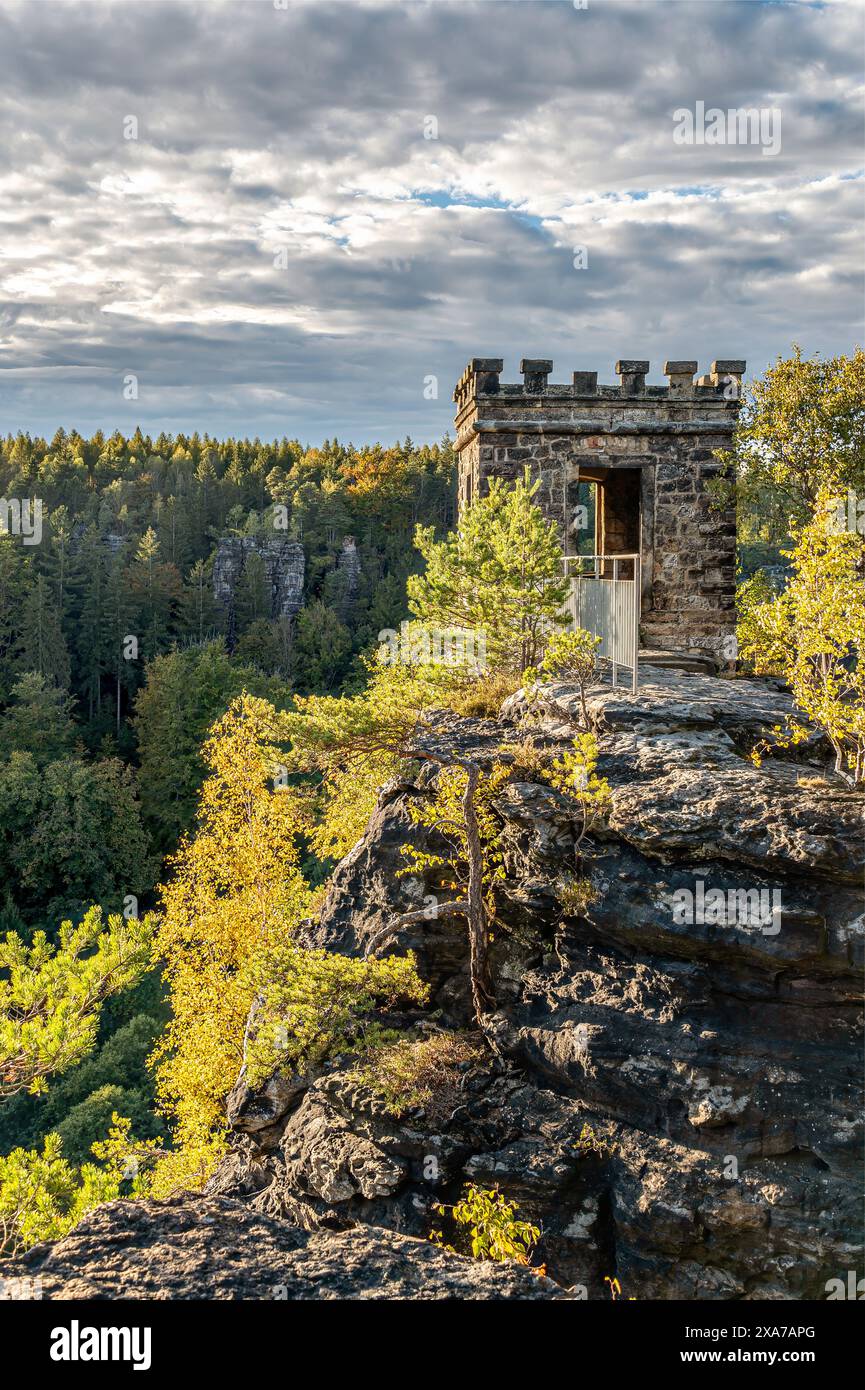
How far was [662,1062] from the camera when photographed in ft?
36.3

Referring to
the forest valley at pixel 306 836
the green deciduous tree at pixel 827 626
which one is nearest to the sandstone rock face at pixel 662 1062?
the forest valley at pixel 306 836

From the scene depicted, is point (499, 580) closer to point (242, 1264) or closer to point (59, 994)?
point (59, 994)

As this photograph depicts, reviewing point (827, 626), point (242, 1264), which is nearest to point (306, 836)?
point (827, 626)

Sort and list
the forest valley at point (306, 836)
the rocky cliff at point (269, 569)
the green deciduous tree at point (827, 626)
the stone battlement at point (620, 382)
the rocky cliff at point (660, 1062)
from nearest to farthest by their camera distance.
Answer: the rocky cliff at point (660, 1062)
the forest valley at point (306, 836)
the green deciduous tree at point (827, 626)
the stone battlement at point (620, 382)
the rocky cliff at point (269, 569)

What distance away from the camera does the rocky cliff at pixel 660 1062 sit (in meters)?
10.5

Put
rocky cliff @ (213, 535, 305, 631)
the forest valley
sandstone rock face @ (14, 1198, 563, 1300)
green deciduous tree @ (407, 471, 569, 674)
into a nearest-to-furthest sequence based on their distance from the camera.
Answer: sandstone rock face @ (14, 1198, 563, 1300) < the forest valley < green deciduous tree @ (407, 471, 569, 674) < rocky cliff @ (213, 535, 305, 631)

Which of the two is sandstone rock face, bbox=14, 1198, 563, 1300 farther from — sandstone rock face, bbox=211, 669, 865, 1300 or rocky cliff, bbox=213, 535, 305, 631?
rocky cliff, bbox=213, 535, 305, 631

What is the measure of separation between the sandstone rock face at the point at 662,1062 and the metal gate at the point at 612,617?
58.0 inches

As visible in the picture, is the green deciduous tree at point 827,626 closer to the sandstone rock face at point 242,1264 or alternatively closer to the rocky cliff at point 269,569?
the sandstone rock face at point 242,1264

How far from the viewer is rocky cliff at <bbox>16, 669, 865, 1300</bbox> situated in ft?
34.4

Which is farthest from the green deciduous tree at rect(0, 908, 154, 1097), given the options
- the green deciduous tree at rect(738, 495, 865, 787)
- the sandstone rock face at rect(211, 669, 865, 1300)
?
the green deciduous tree at rect(738, 495, 865, 787)

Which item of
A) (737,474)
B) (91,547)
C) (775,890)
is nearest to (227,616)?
(91,547)

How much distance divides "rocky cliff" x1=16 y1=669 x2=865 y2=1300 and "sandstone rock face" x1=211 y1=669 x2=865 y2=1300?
0.03 meters
